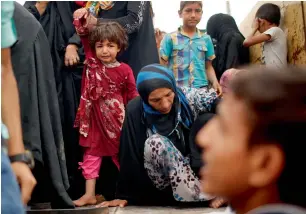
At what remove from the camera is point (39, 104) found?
2.44 meters

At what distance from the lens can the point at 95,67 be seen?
3.44m

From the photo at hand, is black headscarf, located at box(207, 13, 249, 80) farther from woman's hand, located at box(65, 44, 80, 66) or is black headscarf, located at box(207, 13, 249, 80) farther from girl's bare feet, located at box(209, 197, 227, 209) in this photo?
girl's bare feet, located at box(209, 197, 227, 209)

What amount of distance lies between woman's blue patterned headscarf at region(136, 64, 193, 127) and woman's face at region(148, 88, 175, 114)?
0.02 meters

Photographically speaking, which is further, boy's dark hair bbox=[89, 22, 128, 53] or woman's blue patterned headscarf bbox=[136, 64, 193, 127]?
boy's dark hair bbox=[89, 22, 128, 53]

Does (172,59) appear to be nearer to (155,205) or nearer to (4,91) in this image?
(155,205)

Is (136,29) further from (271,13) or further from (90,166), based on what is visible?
(271,13)

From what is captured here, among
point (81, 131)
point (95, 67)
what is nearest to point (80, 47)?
point (95, 67)

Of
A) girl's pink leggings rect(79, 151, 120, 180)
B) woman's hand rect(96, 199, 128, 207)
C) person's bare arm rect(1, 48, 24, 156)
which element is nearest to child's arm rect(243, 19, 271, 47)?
girl's pink leggings rect(79, 151, 120, 180)

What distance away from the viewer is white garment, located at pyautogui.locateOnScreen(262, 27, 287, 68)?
157 inches

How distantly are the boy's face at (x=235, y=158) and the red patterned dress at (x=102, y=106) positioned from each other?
2.21 meters

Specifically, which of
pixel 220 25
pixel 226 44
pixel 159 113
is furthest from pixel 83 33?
pixel 220 25

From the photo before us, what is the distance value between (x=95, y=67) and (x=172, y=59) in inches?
27.9

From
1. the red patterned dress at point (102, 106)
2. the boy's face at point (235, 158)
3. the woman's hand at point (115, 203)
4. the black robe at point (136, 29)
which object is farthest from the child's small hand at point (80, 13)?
the boy's face at point (235, 158)

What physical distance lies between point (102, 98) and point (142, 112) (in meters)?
0.27
